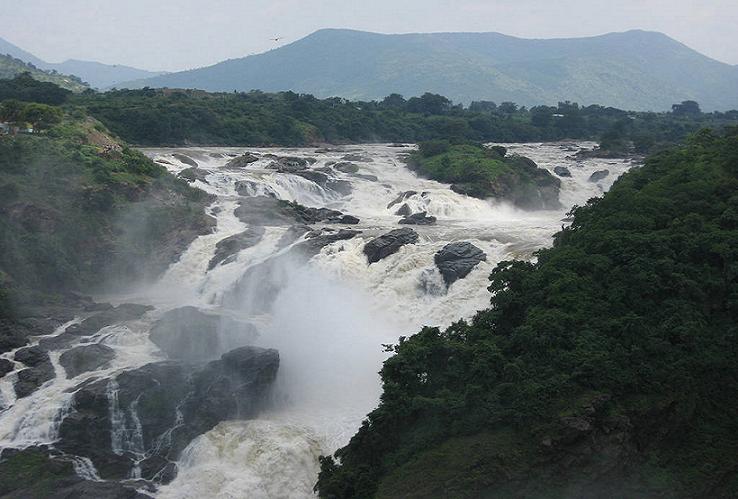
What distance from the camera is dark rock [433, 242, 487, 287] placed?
25266mm

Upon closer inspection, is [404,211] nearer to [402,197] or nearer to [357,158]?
[402,197]

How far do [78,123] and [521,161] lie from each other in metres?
28.7

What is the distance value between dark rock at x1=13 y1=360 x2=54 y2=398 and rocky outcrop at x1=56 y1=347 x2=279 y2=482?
144 cm

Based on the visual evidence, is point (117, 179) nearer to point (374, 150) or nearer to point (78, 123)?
point (78, 123)

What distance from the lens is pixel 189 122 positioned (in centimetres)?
6253

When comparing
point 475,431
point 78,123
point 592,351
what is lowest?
point 475,431

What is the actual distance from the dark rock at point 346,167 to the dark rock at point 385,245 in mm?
21080

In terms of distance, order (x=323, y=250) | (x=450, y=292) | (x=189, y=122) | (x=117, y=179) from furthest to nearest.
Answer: (x=189, y=122), (x=117, y=179), (x=323, y=250), (x=450, y=292)

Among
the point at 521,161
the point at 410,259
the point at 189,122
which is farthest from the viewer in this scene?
the point at 189,122

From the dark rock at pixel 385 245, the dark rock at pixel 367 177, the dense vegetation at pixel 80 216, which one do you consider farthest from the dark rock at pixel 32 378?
the dark rock at pixel 367 177

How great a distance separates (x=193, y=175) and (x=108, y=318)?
1723cm

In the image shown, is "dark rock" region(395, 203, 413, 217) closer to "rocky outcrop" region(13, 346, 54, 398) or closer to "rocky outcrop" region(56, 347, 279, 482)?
"rocky outcrop" region(56, 347, 279, 482)

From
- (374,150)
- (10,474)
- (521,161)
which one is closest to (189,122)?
(374,150)

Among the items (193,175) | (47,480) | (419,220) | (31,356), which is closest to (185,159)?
(193,175)
